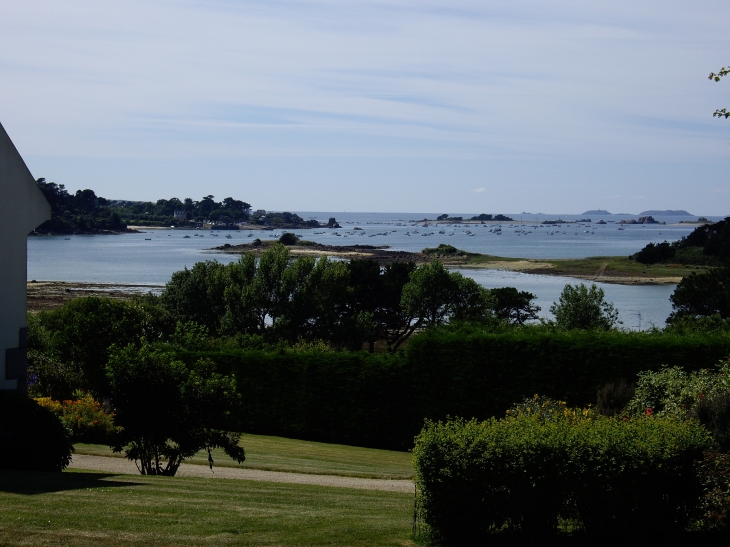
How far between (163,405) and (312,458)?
20.6 feet

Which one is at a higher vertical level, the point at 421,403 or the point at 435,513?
the point at 435,513

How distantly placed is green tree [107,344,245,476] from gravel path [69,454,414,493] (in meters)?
1.09

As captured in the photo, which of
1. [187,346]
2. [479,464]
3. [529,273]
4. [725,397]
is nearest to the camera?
[479,464]

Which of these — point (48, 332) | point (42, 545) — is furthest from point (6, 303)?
point (48, 332)

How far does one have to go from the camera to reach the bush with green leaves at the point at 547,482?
314 inches

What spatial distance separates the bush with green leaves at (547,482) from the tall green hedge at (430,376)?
443 inches

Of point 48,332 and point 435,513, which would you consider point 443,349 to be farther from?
point 48,332

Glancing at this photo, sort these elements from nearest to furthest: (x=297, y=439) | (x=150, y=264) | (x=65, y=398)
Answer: (x=297, y=439) < (x=65, y=398) < (x=150, y=264)

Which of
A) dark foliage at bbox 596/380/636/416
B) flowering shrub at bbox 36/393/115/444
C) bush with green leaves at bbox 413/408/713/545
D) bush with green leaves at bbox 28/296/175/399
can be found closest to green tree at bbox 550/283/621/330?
dark foliage at bbox 596/380/636/416

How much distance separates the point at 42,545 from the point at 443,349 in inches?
581

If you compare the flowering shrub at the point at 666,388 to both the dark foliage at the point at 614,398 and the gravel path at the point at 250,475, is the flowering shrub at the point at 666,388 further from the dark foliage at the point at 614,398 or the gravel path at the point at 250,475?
the gravel path at the point at 250,475

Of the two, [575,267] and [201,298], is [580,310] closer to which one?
[201,298]

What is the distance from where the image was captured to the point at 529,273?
100562mm

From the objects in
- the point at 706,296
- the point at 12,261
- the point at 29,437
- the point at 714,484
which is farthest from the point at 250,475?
the point at 706,296
